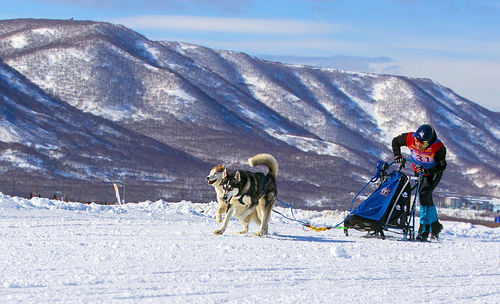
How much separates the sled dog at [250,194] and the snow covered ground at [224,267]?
302 mm

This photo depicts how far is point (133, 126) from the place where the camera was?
5945 inches

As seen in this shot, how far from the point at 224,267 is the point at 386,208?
4.54 meters

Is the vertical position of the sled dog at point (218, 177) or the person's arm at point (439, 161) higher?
the person's arm at point (439, 161)

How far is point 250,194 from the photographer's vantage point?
10.1m

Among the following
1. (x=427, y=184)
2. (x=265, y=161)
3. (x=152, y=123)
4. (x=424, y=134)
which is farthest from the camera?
(x=152, y=123)

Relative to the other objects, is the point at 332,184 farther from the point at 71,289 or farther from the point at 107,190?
the point at 71,289

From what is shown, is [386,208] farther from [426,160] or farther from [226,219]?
[226,219]

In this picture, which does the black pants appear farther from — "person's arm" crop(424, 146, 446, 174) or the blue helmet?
the blue helmet

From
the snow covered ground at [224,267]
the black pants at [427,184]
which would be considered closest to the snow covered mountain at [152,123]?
the black pants at [427,184]

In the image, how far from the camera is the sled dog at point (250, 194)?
9.87 metres

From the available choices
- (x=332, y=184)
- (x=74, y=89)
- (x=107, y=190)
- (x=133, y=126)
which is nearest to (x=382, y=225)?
(x=107, y=190)

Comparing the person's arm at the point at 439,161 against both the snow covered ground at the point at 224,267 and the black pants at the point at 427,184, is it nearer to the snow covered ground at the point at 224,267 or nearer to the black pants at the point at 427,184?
the black pants at the point at 427,184

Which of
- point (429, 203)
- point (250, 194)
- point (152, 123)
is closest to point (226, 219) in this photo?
point (250, 194)

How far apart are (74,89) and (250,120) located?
149 feet
